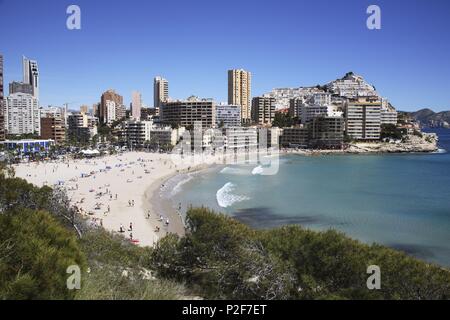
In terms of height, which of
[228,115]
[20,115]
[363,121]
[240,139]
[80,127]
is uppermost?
[228,115]

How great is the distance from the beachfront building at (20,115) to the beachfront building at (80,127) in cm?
704

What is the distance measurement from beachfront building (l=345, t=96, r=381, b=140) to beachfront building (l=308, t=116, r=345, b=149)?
3.49 m

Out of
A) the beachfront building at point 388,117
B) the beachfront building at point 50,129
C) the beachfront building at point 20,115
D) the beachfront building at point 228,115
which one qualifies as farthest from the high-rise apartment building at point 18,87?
the beachfront building at point 388,117

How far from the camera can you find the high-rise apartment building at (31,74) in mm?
109375

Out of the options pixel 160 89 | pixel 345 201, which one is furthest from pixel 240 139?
pixel 160 89

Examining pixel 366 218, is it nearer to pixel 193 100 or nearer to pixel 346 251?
pixel 346 251

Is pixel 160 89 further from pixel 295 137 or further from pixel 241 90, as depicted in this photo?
pixel 295 137

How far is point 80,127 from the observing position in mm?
85000

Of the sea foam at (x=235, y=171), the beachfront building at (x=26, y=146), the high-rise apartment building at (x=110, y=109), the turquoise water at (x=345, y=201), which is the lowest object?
the turquoise water at (x=345, y=201)

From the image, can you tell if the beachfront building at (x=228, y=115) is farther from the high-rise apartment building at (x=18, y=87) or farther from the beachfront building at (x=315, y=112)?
the high-rise apartment building at (x=18, y=87)

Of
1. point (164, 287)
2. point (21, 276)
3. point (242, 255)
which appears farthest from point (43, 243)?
point (242, 255)

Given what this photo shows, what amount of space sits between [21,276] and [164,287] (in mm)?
2331

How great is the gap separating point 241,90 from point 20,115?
5327cm

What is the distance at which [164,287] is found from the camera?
6.70 metres
